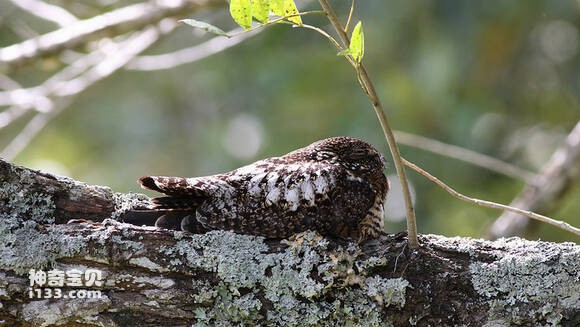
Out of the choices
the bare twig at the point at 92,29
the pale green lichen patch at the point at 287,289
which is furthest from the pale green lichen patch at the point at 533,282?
the bare twig at the point at 92,29

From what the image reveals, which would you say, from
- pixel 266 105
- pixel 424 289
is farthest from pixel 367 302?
pixel 266 105

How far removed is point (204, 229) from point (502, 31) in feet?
18.8

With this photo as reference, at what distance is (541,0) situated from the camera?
306 inches

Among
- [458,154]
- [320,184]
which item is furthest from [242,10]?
[458,154]

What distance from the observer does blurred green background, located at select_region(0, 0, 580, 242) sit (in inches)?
302

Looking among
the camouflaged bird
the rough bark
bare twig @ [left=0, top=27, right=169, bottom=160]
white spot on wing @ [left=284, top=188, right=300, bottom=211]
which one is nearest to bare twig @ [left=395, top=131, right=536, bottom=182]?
the camouflaged bird

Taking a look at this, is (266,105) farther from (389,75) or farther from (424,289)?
(424,289)

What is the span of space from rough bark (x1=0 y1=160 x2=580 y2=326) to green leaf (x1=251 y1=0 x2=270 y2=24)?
2.77 ft

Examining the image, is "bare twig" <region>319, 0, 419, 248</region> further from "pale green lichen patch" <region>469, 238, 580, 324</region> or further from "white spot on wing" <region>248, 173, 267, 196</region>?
"white spot on wing" <region>248, 173, 267, 196</region>

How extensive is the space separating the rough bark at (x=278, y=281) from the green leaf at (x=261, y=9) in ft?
2.77

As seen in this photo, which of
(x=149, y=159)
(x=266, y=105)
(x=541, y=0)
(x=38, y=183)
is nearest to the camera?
(x=38, y=183)

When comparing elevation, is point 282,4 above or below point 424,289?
above

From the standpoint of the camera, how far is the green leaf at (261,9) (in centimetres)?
251

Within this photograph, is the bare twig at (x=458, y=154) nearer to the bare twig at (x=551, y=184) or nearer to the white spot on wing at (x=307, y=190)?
the bare twig at (x=551, y=184)
